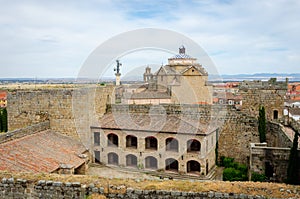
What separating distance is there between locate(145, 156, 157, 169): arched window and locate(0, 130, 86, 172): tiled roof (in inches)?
152

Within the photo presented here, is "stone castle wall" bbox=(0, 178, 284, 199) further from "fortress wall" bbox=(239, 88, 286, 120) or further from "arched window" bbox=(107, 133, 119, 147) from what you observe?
"fortress wall" bbox=(239, 88, 286, 120)

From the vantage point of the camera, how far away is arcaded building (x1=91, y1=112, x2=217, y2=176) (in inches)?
675

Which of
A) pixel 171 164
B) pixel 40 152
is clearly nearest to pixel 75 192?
pixel 40 152

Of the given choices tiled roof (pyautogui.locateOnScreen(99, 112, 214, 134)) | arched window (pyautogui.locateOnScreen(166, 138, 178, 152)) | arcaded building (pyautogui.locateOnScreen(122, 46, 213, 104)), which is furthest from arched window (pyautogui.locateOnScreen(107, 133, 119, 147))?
arcaded building (pyautogui.locateOnScreen(122, 46, 213, 104))

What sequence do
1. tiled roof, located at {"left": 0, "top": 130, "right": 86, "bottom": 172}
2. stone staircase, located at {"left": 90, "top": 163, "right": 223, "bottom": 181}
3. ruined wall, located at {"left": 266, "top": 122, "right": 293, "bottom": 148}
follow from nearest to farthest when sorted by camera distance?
tiled roof, located at {"left": 0, "top": 130, "right": 86, "bottom": 172}
ruined wall, located at {"left": 266, "top": 122, "right": 293, "bottom": 148}
stone staircase, located at {"left": 90, "top": 163, "right": 223, "bottom": 181}

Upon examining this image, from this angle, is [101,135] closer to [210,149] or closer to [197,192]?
[210,149]

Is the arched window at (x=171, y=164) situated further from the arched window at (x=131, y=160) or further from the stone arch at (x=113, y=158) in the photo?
the stone arch at (x=113, y=158)

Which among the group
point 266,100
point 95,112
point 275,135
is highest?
point 266,100

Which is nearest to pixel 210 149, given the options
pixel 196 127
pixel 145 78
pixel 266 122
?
pixel 196 127

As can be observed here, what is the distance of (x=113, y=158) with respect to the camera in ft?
63.3

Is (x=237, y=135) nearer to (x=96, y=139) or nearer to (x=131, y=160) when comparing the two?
(x=131, y=160)

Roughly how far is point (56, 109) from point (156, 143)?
6.47m

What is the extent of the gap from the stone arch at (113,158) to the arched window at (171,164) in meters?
3.32

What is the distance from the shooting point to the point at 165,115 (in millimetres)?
19703
